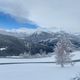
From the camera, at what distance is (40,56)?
61000mm

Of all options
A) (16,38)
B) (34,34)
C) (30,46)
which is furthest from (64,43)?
(34,34)
